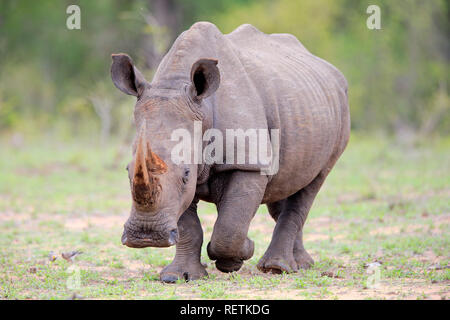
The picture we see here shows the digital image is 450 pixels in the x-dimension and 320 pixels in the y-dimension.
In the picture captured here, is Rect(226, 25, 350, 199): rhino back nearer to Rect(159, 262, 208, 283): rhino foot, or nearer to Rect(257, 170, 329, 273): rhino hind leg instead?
Rect(257, 170, 329, 273): rhino hind leg

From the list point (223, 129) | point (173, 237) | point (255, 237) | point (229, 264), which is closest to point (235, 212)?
point (229, 264)

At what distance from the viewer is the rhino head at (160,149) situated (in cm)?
514

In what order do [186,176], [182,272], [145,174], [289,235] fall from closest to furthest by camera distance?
[145,174]
[186,176]
[182,272]
[289,235]

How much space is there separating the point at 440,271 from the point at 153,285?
2.51 m

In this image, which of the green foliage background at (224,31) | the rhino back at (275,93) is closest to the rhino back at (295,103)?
the rhino back at (275,93)

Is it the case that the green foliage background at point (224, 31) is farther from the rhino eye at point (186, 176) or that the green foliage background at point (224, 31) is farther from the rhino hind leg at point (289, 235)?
the rhino eye at point (186, 176)

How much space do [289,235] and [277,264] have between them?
0.42 m

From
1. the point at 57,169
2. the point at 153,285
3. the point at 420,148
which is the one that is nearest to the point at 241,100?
the point at 153,285

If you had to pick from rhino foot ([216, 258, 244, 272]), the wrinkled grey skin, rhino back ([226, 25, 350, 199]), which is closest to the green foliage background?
rhino back ([226, 25, 350, 199])

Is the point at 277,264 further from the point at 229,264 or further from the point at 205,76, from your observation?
the point at 205,76

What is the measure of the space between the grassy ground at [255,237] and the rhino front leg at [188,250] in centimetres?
19

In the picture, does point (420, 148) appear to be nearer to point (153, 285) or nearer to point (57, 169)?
point (57, 169)

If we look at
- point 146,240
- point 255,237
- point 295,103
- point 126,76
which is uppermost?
point 126,76

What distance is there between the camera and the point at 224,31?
2522 cm
